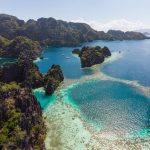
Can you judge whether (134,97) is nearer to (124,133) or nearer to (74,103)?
(74,103)

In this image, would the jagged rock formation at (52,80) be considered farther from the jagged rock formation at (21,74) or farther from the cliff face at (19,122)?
the cliff face at (19,122)

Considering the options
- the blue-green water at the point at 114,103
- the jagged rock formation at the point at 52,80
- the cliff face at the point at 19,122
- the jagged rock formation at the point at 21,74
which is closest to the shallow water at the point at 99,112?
the blue-green water at the point at 114,103

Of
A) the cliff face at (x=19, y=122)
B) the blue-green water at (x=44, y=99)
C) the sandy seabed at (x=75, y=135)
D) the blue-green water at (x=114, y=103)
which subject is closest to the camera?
the cliff face at (x=19, y=122)

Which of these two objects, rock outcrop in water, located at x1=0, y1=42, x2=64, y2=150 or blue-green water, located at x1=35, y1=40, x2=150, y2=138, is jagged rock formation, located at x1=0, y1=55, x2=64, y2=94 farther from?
rock outcrop in water, located at x1=0, y1=42, x2=64, y2=150

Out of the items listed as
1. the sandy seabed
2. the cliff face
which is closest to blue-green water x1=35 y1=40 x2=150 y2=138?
the sandy seabed

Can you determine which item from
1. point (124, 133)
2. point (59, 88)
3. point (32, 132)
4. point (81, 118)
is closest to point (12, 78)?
point (59, 88)

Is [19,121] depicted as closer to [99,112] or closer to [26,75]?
[99,112]

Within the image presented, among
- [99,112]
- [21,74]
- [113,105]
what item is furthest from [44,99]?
[113,105]
